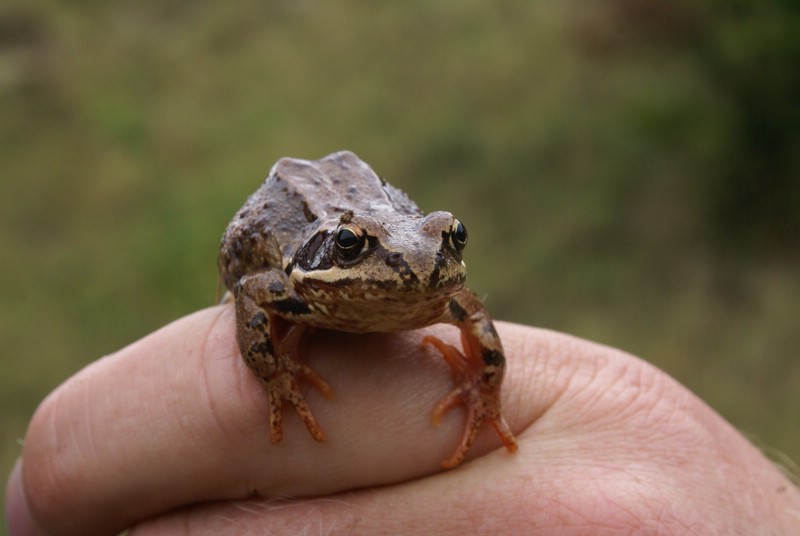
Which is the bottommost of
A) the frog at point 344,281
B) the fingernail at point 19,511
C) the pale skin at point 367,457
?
the fingernail at point 19,511

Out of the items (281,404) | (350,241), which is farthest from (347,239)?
(281,404)

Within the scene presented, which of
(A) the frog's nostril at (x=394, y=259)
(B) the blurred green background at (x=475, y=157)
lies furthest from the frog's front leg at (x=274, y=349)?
(B) the blurred green background at (x=475, y=157)

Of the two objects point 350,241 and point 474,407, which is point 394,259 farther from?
point 474,407

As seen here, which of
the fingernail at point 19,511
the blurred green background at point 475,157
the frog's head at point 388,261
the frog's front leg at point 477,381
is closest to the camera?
the frog's head at point 388,261

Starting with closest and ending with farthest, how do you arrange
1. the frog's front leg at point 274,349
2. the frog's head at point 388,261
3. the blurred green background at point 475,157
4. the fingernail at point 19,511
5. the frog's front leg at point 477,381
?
1. the frog's head at point 388,261
2. the frog's front leg at point 274,349
3. the frog's front leg at point 477,381
4. the fingernail at point 19,511
5. the blurred green background at point 475,157

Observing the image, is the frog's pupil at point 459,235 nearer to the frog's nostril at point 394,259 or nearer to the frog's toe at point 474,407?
the frog's nostril at point 394,259

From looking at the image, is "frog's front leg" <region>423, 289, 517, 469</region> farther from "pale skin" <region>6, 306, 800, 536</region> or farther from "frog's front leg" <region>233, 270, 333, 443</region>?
"frog's front leg" <region>233, 270, 333, 443</region>

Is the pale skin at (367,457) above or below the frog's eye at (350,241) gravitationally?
below

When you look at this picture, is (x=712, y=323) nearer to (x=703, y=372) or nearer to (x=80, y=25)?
(x=703, y=372)
